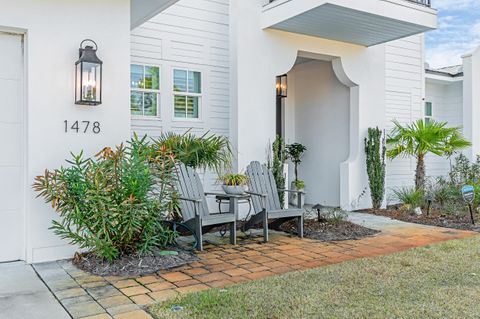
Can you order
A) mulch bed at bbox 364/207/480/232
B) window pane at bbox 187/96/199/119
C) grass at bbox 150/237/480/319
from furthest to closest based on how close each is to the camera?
window pane at bbox 187/96/199/119
mulch bed at bbox 364/207/480/232
grass at bbox 150/237/480/319

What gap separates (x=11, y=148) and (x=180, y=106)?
11.6 feet

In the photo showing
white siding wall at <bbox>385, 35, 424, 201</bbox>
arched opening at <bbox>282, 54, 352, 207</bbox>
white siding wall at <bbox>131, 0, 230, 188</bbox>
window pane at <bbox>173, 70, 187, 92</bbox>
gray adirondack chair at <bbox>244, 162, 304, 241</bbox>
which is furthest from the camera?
white siding wall at <bbox>385, 35, 424, 201</bbox>

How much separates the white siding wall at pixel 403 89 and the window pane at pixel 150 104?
17.7 feet

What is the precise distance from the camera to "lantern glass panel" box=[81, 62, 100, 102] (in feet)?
15.7

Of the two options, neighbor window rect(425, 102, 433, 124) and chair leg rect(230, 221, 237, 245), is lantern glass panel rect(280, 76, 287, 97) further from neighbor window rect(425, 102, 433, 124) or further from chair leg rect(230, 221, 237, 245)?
neighbor window rect(425, 102, 433, 124)

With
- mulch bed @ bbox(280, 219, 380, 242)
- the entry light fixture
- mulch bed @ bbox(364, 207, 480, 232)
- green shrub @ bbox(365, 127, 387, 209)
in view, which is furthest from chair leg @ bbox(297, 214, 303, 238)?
the entry light fixture

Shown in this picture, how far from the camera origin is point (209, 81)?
8.05 meters

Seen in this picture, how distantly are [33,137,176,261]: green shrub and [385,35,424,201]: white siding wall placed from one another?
23.1 ft

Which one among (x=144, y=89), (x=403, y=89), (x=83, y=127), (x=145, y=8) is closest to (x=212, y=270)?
(x=83, y=127)

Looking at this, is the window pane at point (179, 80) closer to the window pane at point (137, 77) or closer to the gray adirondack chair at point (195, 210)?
the window pane at point (137, 77)

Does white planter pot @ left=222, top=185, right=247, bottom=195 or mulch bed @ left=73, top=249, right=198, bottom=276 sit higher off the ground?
white planter pot @ left=222, top=185, right=247, bottom=195

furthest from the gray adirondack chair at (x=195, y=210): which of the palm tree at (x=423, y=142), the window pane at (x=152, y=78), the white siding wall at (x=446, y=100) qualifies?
the white siding wall at (x=446, y=100)

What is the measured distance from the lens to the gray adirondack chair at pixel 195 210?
5156 mm

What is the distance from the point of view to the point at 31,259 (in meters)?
4.64
